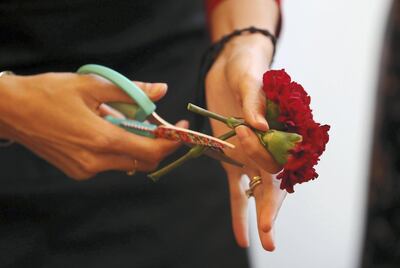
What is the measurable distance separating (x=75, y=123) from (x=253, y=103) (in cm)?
13

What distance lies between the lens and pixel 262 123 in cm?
30

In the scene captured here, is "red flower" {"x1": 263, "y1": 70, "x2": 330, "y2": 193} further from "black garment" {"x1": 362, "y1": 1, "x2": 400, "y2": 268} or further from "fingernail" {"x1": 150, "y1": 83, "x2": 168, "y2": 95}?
"black garment" {"x1": 362, "y1": 1, "x2": 400, "y2": 268}

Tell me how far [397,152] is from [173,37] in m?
0.31

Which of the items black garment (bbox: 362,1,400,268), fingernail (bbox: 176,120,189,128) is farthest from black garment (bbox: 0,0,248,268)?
black garment (bbox: 362,1,400,268)

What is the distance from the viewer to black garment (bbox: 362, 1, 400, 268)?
646 millimetres

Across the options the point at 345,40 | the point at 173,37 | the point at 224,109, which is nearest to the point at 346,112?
the point at 345,40

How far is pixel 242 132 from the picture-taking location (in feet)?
0.99

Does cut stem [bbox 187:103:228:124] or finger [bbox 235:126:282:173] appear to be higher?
cut stem [bbox 187:103:228:124]

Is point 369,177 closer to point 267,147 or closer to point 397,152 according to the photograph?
point 397,152

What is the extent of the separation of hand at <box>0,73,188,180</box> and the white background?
9 cm

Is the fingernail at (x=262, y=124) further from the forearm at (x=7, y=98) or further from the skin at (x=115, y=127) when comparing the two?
the forearm at (x=7, y=98)

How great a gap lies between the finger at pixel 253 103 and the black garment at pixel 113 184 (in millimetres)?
44

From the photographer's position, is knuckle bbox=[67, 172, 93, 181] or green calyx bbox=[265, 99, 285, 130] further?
knuckle bbox=[67, 172, 93, 181]

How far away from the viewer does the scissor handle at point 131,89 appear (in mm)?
337
